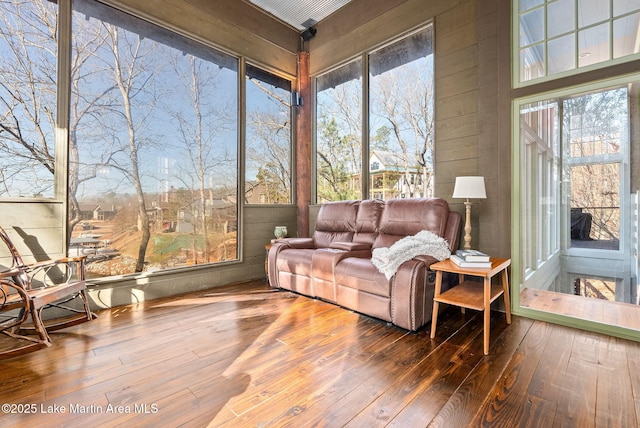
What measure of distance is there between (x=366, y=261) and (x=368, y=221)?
0.78 m

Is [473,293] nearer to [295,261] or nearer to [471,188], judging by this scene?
[471,188]

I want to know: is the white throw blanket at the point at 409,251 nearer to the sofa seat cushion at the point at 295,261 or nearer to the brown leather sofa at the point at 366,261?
the brown leather sofa at the point at 366,261

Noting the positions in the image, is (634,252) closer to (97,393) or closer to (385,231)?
(385,231)

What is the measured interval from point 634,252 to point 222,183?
13.3ft

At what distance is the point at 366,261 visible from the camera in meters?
2.80

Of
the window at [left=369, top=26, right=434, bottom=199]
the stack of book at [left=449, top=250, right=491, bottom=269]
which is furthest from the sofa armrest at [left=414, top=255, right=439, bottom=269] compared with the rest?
the window at [left=369, top=26, right=434, bottom=199]

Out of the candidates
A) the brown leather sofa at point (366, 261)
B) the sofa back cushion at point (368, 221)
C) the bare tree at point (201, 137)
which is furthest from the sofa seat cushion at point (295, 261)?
the bare tree at point (201, 137)

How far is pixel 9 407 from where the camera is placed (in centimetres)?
152

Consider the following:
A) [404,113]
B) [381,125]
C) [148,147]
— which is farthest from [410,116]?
[148,147]

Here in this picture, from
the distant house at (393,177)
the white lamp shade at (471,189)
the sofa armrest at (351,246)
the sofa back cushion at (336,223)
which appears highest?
the distant house at (393,177)

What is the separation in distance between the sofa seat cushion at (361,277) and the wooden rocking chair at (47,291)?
7.28 feet

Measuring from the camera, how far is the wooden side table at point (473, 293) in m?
2.11

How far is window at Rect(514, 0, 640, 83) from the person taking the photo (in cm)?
231

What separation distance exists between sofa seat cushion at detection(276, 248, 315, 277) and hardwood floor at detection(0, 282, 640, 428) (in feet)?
2.20
